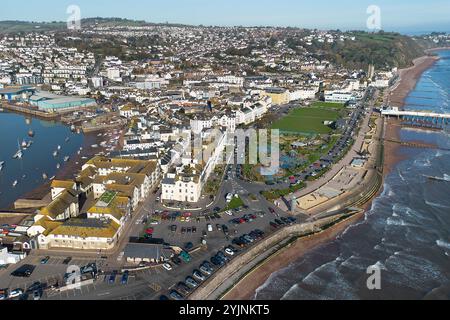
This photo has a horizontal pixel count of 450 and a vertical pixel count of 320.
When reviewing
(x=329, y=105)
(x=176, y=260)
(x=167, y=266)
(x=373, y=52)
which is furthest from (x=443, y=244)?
(x=373, y=52)

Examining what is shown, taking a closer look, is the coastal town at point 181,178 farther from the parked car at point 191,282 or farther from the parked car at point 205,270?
the parked car at point 191,282

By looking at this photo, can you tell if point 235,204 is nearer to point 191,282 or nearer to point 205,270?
point 205,270


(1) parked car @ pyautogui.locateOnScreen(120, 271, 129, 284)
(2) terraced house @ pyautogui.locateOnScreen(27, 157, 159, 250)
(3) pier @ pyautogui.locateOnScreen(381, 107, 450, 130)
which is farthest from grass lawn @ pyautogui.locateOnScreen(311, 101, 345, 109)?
Result: (1) parked car @ pyautogui.locateOnScreen(120, 271, 129, 284)

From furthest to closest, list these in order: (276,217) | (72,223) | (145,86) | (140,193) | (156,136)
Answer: (145,86) < (156,136) < (140,193) < (276,217) < (72,223)

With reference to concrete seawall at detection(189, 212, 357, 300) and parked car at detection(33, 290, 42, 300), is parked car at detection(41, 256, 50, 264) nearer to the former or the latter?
parked car at detection(33, 290, 42, 300)

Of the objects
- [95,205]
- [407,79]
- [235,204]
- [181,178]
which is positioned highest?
[407,79]
